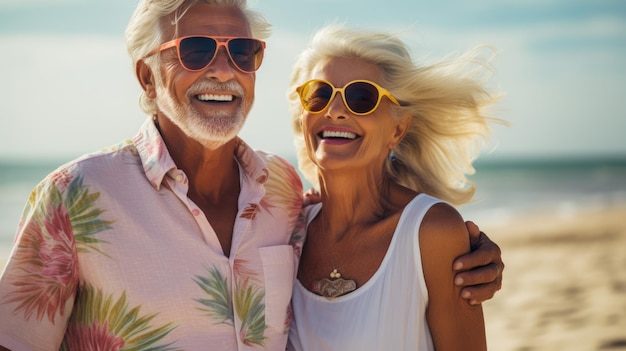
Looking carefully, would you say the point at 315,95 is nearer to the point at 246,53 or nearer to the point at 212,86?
the point at 246,53

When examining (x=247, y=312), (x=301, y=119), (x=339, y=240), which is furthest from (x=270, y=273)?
(x=301, y=119)

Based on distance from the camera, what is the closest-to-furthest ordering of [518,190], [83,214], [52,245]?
[52,245]
[83,214]
[518,190]

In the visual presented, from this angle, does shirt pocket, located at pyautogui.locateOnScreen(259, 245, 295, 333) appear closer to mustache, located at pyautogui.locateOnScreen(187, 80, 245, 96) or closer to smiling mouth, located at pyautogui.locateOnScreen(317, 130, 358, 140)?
smiling mouth, located at pyautogui.locateOnScreen(317, 130, 358, 140)

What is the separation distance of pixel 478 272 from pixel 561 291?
7045mm

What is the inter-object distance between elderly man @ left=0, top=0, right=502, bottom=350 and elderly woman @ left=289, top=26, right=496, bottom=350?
0.53ft

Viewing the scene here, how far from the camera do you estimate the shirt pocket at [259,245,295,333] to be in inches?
134

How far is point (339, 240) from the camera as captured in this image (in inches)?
149

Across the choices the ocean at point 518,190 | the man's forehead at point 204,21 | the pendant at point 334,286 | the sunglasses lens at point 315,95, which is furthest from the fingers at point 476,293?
the ocean at point 518,190

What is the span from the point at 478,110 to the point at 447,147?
11.9 inches

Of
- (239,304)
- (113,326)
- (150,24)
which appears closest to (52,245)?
(113,326)

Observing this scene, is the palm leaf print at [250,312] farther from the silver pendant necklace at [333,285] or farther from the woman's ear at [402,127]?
the woman's ear at [402,127]

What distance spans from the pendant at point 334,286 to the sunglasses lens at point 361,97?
2.90 feet

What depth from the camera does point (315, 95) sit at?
3.77 meters

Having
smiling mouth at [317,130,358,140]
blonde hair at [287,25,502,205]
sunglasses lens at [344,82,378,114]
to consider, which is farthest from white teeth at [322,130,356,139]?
blonde hair at [287,25,502,205]
